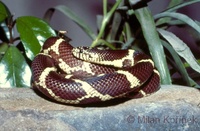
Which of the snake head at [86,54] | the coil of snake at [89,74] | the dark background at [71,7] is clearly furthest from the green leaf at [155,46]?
the dark background at [71,7]

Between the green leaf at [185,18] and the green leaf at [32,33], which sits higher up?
the green leaf at [185,18]

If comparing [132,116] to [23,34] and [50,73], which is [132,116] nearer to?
[50,73]

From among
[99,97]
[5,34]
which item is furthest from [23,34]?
[99,97]

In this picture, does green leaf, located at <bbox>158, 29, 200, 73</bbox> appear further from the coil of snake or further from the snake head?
the snake head


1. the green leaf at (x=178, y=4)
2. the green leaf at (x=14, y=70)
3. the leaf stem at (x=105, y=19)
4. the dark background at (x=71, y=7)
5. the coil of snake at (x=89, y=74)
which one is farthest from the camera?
the dark background at (x=71, y=7)

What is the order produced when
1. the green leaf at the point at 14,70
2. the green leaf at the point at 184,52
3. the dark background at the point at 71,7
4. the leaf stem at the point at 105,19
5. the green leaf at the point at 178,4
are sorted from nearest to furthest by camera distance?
1. the green leaf at the point at 184,52
2. the green leaf at the point at 14,70
3. the green leaf at the point at 178,4
4. the leaf stem at the point at 105,19
5. the dark background at the point at 71,7

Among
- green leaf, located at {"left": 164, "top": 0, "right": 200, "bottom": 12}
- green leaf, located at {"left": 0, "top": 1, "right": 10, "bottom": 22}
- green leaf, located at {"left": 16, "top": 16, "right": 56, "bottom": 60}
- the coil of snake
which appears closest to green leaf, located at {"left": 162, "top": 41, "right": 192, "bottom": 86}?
the coil of snake

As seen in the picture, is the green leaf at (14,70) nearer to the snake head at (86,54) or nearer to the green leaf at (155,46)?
the snake head at (86,54)
